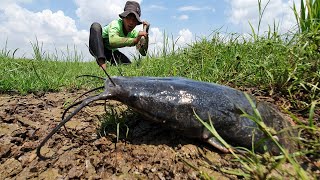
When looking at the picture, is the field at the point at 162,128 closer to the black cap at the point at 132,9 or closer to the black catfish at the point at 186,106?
the black catfish at the point at 186,106

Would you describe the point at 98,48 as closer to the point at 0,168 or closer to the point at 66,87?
the point at 66,87

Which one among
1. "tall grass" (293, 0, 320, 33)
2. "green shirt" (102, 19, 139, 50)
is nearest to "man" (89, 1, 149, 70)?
"green shirt" (102, 19, 139, 50)

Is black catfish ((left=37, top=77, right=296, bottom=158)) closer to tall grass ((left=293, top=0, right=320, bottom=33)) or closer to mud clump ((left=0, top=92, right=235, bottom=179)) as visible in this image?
mud clump ((left=0, top=92, right=235, bottom=179))

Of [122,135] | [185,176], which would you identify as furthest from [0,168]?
[185,176]

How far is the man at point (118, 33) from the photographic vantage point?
18.9 ft

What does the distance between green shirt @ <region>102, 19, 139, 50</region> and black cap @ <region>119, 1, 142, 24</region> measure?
0.19 metres

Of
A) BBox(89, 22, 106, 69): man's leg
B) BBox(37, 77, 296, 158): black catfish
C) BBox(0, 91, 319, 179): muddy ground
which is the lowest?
BBox(0, 91, 319, 179): muddy ground

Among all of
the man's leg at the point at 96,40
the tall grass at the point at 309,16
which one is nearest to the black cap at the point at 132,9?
the man's leg at the point at 96,40

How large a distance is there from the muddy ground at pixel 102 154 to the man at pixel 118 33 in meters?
3.33

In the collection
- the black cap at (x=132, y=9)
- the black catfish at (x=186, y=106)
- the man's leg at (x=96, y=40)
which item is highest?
the black cap at (x=132, y=9)

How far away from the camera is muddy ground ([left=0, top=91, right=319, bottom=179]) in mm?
1812

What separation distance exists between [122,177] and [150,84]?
517 millimetres

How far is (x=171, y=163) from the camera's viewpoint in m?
1.84

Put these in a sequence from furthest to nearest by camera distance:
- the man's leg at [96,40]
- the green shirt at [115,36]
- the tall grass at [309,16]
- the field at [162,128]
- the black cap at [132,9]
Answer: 1. the black cap at [132,9]
2. the green shirt at [115,36]
3. the man's leg at [96,40]
4. the tall grass at [309,16]
5. the field at [162,128]
